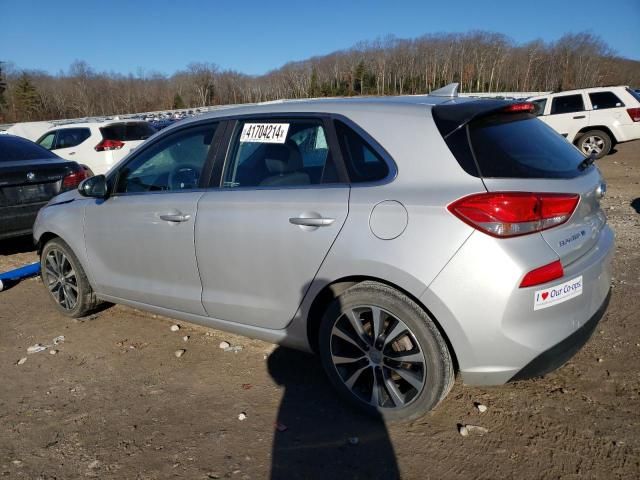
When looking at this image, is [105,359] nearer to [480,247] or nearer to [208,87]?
[480,247]

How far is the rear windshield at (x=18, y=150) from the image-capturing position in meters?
6.01

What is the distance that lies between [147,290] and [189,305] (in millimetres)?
440

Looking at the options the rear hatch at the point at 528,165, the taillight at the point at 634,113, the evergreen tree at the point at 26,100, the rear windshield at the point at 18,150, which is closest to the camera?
the rear hatch at the point at 528,165

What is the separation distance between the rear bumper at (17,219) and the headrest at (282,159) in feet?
13.6

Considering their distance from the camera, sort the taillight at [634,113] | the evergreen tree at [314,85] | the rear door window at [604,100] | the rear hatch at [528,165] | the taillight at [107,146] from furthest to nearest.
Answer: the evergreen tree at [314,85] < the rear door window at [604,100] < the taillight at [634,113] < the taillight at [107,146] < the rear hatch at [528,165]

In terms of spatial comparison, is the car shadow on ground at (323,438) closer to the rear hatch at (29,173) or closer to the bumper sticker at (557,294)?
the bumper sticker at (557,294)

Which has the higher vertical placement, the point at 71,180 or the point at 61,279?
the point at 71,180

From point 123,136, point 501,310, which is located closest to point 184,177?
point 501,310

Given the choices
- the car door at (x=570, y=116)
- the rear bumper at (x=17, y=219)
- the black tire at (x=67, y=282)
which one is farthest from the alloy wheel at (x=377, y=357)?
the car door at (x=570, y=116)

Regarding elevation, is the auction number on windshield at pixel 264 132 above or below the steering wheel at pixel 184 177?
above

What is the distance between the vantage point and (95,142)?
11766mm

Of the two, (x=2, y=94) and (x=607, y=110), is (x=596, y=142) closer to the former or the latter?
(x=607, y=110)

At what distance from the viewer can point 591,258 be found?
7.98 ft

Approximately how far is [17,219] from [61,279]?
6.35 feet
